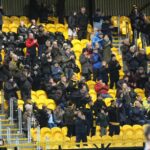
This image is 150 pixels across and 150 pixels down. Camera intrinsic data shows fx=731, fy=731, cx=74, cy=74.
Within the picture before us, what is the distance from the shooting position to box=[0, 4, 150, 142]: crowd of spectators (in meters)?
25.0

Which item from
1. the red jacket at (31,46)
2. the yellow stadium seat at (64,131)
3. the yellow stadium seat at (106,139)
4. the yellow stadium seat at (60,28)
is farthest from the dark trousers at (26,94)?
the yellow stadium seat at (60,28)

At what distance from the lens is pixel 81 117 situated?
24.6 metres

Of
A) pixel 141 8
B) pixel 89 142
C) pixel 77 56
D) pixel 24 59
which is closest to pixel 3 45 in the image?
pixel 24 59

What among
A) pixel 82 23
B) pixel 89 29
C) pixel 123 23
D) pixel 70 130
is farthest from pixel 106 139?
pixel 123 23

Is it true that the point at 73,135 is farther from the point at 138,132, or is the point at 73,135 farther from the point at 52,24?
the point at 52,24

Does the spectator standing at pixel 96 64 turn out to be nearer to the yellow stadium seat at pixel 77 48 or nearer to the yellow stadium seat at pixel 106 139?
the yellow stadium seat at pixel 77 48

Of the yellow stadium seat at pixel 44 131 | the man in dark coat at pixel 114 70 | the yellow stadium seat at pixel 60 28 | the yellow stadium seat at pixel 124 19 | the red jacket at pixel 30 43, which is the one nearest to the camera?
the yellow stadium seat at pixel 44 131

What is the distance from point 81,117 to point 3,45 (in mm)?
4897

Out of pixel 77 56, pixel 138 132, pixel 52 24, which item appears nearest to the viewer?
pixel 138 132

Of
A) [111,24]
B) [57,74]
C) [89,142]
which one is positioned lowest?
[89,142]

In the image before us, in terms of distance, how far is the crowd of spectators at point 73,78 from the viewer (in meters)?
25.0

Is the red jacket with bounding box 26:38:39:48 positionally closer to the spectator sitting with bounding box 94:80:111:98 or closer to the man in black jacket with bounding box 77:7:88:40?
the spectator sitting with bounding box 94:80:111:98

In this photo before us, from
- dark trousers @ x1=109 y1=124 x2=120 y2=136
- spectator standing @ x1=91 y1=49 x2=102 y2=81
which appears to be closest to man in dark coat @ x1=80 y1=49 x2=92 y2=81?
spectator standing @ x1=91 y1=49 x2=102 y2=81

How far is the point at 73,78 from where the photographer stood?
89.3ft
